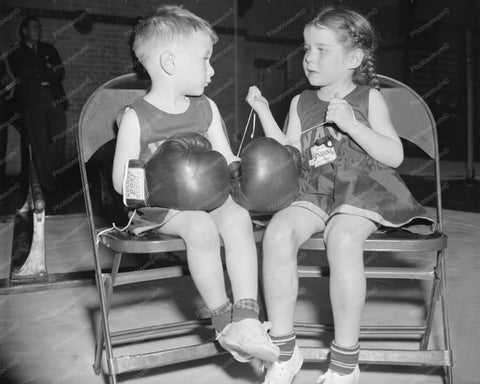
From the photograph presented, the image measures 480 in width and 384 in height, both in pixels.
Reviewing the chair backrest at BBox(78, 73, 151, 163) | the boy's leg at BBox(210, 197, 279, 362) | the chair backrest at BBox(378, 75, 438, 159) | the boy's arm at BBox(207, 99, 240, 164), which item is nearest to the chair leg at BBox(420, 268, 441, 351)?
the chair backrest at BBox(378, 75, 438, 159)

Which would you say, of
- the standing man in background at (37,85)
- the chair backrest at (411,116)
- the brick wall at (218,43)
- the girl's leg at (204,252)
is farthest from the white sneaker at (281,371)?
the brick wall at (218,43)

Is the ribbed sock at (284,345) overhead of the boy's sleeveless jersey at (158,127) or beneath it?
beneath

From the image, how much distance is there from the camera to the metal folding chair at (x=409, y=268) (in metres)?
1.76

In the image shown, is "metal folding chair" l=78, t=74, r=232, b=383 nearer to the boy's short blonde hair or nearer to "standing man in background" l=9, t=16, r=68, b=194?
the boy's short blonde hair

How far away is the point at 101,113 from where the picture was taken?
81.5 inches

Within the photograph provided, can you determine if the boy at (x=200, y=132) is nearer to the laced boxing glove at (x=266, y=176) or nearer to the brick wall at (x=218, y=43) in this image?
the laced boxing glove at (x=266, y=176)

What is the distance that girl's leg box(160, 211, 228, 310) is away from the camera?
1.71 meters

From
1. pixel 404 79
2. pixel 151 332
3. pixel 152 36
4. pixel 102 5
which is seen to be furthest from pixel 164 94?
pixel 404 79

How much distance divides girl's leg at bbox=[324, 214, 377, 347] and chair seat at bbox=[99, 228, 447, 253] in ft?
0.16

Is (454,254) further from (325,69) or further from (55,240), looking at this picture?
(55,240)

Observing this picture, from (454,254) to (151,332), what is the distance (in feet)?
7.31

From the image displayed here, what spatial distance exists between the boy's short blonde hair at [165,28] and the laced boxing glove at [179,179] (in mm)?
348

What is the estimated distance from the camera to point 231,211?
1799 mm

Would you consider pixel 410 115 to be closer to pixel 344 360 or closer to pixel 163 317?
pixel 344 360
